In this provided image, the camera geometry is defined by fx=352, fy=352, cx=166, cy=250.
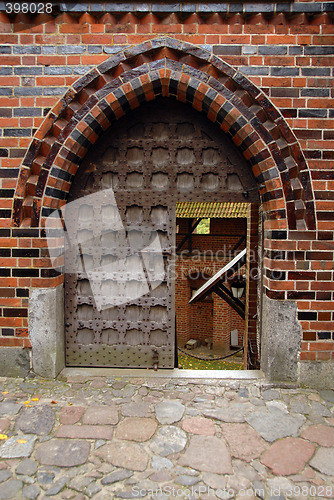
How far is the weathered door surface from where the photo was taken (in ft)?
11.6

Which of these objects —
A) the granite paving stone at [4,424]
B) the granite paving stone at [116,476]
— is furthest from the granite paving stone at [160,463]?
the granite paving stone at [4,424]

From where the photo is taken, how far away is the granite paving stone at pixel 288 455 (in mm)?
2230

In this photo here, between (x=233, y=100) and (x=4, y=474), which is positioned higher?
(x=233, y=100)

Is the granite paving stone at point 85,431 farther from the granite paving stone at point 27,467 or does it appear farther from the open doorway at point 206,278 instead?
the open doorway at point 206,278

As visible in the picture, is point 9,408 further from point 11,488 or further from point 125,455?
point 125,455

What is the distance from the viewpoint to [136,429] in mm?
2627

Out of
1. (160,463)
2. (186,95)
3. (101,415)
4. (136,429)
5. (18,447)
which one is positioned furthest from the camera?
(186,95)

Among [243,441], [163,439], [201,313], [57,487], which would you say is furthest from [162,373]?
[201,313]

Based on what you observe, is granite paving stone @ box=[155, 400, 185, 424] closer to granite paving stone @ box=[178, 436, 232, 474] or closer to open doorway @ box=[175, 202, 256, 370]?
granite paving stone @ box=[178, 436, 232, 474]

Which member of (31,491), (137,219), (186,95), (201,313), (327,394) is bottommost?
(201,313)

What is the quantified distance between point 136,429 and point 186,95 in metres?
2.88

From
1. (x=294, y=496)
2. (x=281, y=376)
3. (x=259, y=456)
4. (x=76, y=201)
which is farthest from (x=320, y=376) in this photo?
(x=76, y=201)

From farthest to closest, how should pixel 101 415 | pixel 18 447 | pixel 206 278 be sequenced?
pixel 206 278 < pixel 101 415 < pixel 18 447

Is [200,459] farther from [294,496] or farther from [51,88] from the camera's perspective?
[51,88]
